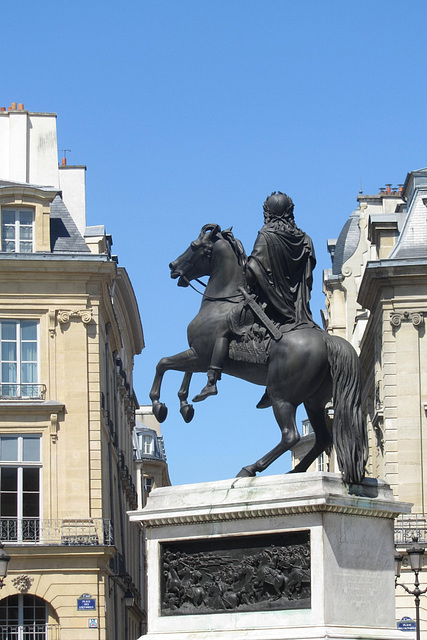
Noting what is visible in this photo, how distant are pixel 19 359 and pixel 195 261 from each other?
84.6 ft

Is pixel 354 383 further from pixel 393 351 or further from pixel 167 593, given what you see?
pixel 393 351

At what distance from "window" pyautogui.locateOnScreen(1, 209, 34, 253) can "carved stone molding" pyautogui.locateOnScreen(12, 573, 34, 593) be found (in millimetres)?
8870

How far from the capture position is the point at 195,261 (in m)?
16.5

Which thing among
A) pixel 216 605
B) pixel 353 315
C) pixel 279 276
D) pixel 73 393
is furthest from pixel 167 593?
pixel 353 315

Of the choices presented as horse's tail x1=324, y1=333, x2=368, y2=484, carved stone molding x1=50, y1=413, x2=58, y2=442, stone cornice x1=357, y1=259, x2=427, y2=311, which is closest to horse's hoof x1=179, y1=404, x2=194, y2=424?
horse's tail x1=324, y1=333, x2=368, y2=484

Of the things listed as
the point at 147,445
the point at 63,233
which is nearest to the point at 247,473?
the point at 63,233

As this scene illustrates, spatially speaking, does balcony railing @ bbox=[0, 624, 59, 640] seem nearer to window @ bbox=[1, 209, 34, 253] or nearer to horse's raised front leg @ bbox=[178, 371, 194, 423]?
window @ bbox=[1, 209, 34, 253]

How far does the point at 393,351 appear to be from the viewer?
43000 mm

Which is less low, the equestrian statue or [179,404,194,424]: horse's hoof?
the equestrian statue

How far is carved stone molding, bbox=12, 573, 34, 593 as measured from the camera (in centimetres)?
3994

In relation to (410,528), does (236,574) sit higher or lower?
lower

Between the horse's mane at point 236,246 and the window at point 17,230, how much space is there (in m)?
26.7

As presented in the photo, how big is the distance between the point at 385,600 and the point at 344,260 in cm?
4543

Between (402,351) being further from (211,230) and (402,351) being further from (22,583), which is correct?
(211,230)
